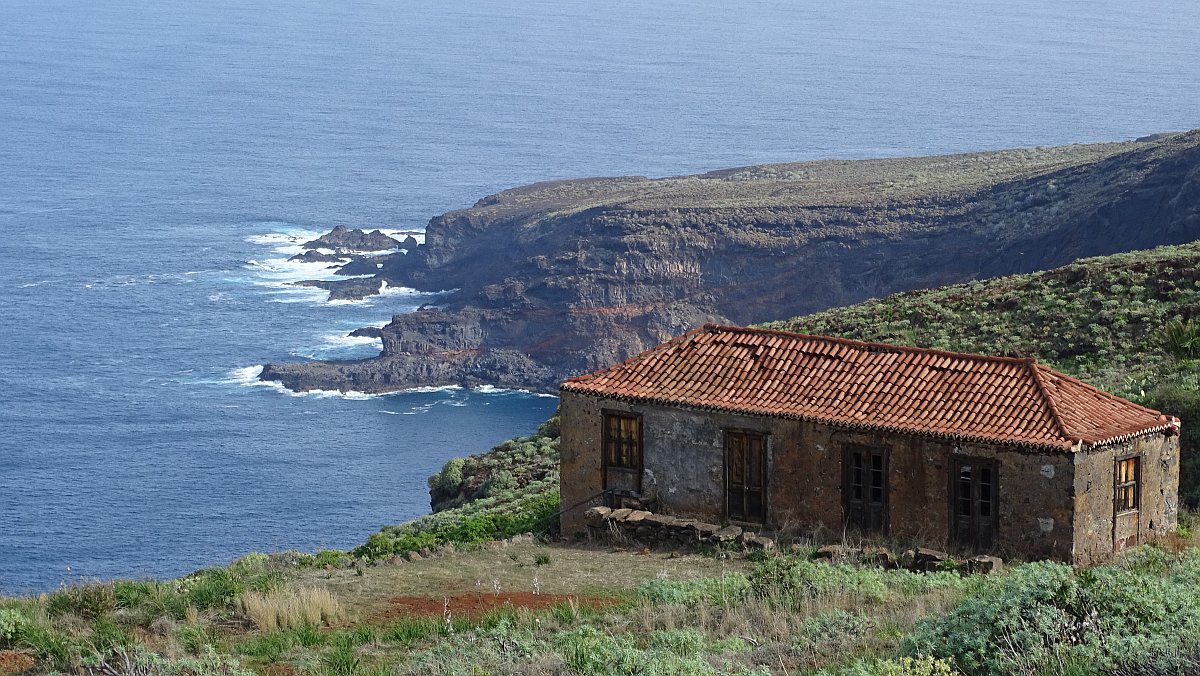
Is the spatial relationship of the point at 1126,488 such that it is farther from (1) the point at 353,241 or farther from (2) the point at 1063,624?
(1) the point at 353,241

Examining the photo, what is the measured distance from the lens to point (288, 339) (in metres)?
108

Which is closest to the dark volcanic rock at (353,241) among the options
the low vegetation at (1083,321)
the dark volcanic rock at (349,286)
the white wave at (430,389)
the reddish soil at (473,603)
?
the dark volcanic rock at (349,286)

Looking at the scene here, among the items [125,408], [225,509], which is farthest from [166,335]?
[225,509]

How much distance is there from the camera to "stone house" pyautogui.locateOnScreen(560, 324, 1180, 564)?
23.3 metres

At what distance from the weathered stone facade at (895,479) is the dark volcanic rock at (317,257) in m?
105

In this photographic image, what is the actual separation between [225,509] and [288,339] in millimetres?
32813

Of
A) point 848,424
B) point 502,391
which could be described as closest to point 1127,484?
point 848,424

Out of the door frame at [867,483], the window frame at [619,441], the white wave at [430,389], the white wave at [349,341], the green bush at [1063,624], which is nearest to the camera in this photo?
the green bush at [1063,624]

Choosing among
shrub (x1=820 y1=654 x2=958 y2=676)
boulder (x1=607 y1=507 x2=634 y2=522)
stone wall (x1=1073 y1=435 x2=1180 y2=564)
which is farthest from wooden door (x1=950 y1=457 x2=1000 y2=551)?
shrub (x1=820 y1=654 x2=958 y2=676)

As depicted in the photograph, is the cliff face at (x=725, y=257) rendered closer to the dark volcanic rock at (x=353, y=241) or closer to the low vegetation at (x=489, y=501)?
the dark volcanic rock at (x=353, y=241)

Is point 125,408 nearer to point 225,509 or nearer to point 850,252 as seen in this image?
point 225,509

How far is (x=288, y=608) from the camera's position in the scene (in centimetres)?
1942

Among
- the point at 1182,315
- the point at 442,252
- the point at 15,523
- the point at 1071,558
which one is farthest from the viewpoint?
the point at 442,252

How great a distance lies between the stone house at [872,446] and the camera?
76.5ft
